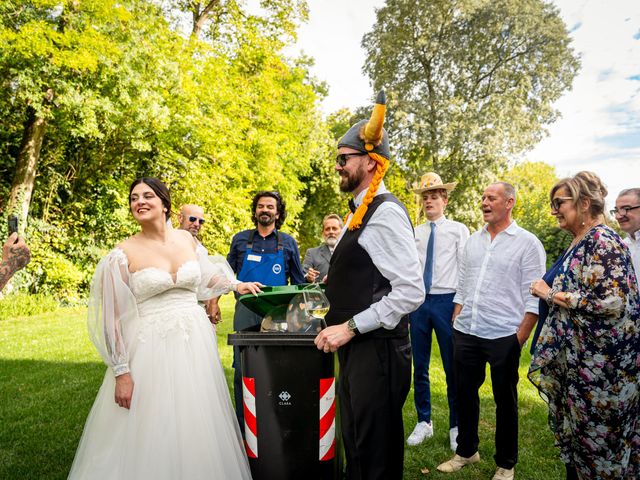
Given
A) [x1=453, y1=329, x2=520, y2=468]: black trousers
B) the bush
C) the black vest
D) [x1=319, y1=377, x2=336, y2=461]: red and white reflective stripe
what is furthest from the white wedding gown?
the bush

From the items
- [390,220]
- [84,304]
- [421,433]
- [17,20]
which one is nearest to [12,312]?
[84,304]

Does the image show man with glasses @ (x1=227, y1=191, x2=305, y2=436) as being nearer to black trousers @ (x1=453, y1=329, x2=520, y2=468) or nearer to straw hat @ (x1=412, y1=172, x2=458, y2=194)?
straw hat @ (x1=412, y1=172, x2=458, y2=194)

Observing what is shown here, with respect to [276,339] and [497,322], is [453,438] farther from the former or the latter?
[276,339]

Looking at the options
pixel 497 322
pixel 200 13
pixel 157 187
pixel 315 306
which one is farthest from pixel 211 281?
pixel 200 13

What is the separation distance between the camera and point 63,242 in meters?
13.7

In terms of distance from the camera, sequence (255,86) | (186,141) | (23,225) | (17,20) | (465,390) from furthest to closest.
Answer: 1. (255,86)
2. (186,141)
3. (23,225)
4. (17,20)
5. (465,390)

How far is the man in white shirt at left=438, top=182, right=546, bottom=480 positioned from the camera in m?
3.61

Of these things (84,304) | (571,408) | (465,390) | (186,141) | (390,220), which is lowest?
(84,304)

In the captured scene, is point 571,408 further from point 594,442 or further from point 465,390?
point 465,390

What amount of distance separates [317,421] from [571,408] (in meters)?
1.59

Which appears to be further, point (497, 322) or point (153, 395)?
point (497, 322)

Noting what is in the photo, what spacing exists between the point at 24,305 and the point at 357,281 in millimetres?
12225

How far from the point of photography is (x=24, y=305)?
11.7 metres

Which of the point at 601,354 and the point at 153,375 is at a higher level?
the point at 601,354
